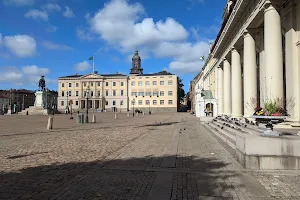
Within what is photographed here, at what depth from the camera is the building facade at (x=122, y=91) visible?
350 feet

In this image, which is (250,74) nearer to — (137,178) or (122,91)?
(137,178)

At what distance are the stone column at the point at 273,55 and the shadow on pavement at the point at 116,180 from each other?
18.1 ft

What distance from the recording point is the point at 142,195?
4883 millimetres

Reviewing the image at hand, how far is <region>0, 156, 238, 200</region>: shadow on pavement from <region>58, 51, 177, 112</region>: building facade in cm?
9788

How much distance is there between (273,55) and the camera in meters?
11.5

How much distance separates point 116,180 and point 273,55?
9.47m

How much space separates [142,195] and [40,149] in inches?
271

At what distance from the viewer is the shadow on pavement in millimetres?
4938

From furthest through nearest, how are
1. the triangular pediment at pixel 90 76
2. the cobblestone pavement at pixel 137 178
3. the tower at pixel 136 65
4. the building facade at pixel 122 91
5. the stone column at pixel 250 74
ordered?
the tower at pixel 136 65 < the triangular pediment at pixel 90 76 < the building facade at pixel 122 91 < the stone column at pixel 250 74 < the cobblestone pavement at pixel 137 178

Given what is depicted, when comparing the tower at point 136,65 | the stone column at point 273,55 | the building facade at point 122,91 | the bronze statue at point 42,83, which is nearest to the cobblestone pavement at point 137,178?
the stone column at point 273,55

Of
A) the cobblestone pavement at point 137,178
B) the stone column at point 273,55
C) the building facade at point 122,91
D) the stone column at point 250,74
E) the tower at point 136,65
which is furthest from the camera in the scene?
the tower at point 136,65

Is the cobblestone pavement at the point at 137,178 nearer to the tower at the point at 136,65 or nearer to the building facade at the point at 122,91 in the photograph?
the building facade at the point at 122,91

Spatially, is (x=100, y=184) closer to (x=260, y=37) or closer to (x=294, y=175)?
(x=294, y=175)

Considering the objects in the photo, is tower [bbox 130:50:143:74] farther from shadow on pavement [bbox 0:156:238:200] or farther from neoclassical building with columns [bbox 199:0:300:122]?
shadow on pavement [bbox 0:156:238:200]
